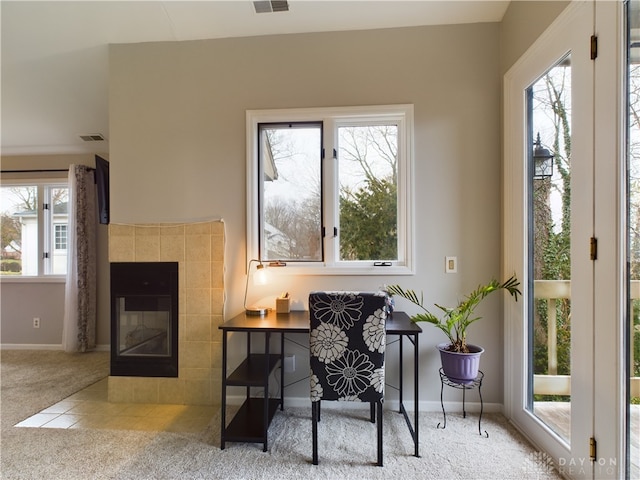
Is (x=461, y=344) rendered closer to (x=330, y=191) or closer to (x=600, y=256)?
(x=600, y=256)

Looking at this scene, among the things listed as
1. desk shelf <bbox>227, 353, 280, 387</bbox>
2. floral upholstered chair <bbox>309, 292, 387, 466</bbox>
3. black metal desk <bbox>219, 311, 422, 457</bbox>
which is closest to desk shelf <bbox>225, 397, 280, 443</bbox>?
black metal desk <bbox>219, 311, 422, 457</bbox>

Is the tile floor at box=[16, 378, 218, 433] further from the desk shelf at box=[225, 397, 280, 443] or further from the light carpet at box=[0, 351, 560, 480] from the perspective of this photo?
the desk shelf at box=[225, 397, 280, 443]

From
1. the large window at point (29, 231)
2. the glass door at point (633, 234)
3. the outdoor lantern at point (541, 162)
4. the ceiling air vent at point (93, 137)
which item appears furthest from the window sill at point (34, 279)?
the glass door at point (633, 234)

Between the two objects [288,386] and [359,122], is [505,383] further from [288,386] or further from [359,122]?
[359,122]

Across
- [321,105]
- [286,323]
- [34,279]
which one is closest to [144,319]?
[286,323]

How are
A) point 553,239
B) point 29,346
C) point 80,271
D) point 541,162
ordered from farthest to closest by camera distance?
point 29,346 → point 80,271 → point 541,162 → point 553,239

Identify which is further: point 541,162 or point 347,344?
point 541,162

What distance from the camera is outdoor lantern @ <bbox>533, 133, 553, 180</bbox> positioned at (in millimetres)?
1700

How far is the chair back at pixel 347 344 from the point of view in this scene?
1.52m

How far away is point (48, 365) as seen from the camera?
9.86 feet

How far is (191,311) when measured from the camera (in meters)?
2.27

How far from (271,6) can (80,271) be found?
3382 mm

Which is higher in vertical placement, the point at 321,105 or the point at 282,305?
the point at 321,105

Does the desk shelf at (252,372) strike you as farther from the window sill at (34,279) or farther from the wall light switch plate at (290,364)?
the window sill at (34,279)
